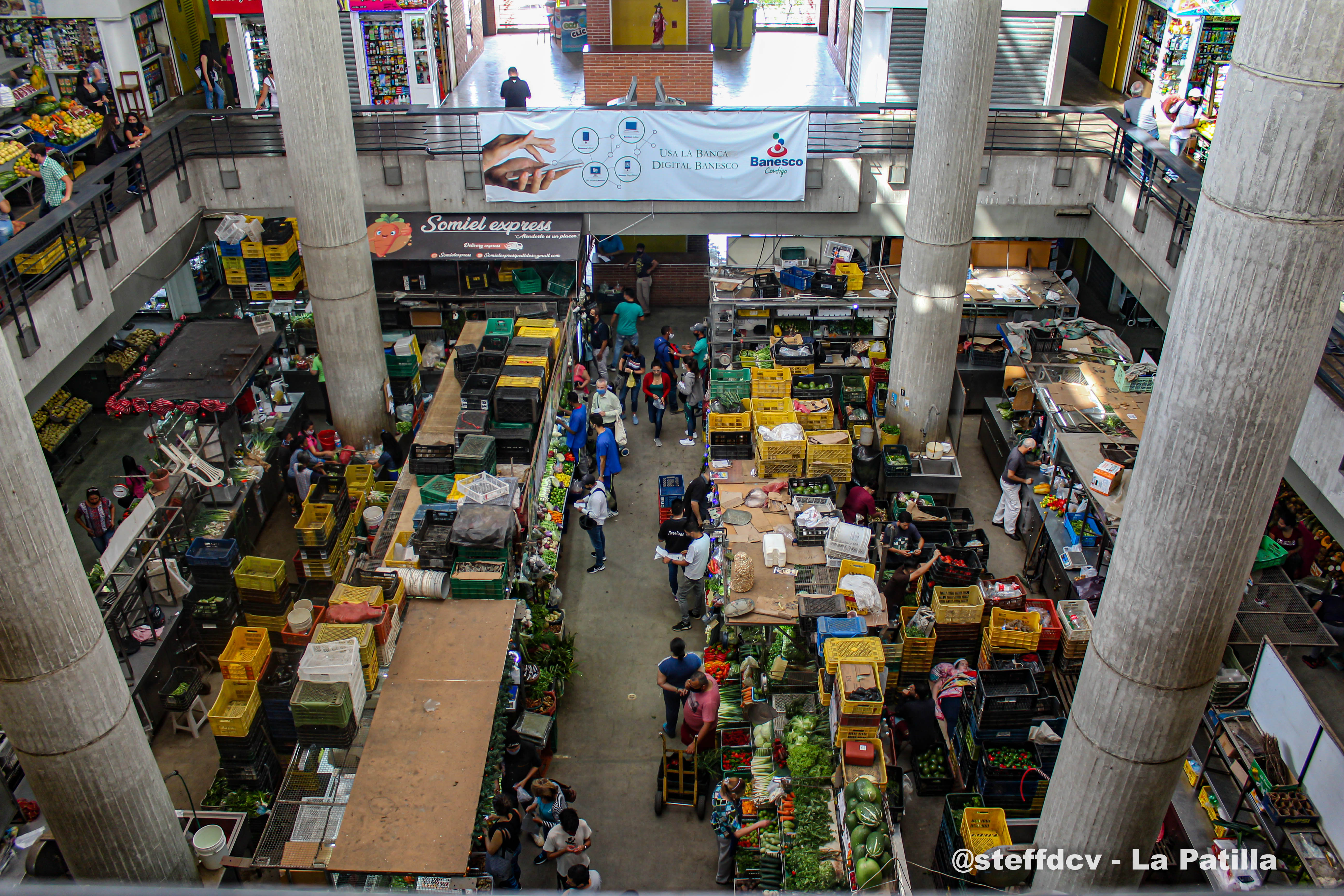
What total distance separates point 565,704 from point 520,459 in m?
2.99

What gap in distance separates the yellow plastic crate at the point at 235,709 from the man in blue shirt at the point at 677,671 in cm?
407

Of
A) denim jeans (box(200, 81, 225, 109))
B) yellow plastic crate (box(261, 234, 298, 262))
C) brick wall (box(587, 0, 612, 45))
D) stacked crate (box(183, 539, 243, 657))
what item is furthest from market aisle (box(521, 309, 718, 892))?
denim jeans (box(200, 81, 225, 109))

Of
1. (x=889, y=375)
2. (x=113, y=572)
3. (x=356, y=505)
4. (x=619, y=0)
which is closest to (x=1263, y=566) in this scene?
(x=889, y=375)

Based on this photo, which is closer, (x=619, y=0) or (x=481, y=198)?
(x=481, y=198)

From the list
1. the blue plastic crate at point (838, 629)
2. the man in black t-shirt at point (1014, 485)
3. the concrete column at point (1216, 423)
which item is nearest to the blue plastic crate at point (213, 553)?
the blue plastic crate at point (838, 629)

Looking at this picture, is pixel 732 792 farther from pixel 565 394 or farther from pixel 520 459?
pixel 565 394

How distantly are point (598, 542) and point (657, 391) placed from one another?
3563mm

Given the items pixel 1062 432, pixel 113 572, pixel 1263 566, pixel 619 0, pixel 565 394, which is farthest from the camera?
pixel 619 0

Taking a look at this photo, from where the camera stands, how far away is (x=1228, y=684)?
994 centimetres

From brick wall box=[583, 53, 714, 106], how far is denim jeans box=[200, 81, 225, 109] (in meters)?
8.19

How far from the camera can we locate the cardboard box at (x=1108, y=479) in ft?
38.5

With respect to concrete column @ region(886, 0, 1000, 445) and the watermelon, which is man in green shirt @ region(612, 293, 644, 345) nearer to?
concrete column @ region(886, 0, 1000, 445)

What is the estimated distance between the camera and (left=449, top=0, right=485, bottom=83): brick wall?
22.1 meters

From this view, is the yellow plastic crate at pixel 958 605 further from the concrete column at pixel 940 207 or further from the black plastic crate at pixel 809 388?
the black plastic crate at pixel 809 388
